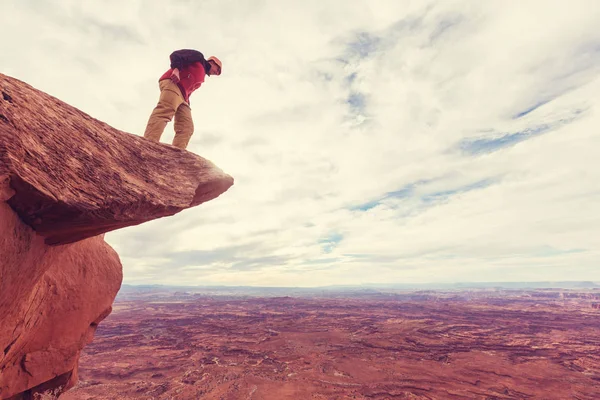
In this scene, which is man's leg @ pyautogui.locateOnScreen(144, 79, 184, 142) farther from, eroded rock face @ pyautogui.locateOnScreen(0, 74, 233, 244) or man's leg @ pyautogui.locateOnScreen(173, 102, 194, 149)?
eroded rock face @ pyautogui.locateOnScreen(0, 74, 233, 244)

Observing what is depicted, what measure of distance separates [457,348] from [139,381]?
2758cm

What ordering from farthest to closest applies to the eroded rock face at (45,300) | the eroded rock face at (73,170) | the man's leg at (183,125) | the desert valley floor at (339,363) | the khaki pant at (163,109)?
the desert valley floor at (339,363), the man's leg at (183,125), the khaki pant at (163,109), the eroded rock face at (45,300), the eroded rock face at (73,170)

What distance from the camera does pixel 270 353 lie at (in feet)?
88.0

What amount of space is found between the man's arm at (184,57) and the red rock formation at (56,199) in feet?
5.70

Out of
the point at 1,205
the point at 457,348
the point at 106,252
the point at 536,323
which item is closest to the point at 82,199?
the point at 1,205

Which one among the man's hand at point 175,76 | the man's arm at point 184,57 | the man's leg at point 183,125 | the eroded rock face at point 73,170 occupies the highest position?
the man's arm at point 184,57

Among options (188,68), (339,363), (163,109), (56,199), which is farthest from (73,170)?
(339,363)

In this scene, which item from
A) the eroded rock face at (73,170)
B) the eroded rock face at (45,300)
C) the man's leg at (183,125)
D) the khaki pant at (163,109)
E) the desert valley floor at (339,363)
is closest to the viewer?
the eroded rock face at (73,170)

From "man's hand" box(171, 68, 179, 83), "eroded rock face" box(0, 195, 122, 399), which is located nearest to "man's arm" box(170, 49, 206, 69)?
"man's hand" box(171, 68, 179, 83)

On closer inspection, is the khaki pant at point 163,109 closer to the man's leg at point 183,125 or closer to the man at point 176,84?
the man at point 176,84

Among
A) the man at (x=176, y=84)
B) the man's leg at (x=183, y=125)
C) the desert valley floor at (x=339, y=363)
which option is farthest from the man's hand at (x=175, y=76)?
the desert valley floor at (x=339, y=363)

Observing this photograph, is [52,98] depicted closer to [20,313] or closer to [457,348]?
[20,313]

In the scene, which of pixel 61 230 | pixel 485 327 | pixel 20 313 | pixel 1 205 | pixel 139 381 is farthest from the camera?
pixel 485 327

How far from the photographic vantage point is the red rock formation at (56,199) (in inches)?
131
